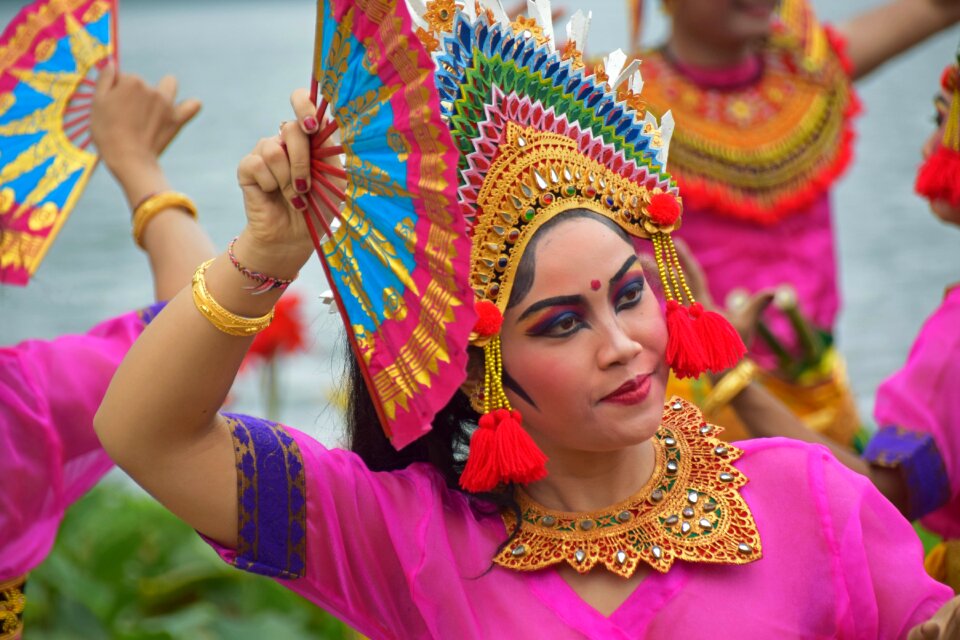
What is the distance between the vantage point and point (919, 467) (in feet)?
8.40

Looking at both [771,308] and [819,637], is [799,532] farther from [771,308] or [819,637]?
[771,308]

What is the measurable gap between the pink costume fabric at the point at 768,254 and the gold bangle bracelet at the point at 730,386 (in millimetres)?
1201

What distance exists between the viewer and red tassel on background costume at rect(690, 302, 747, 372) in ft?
6.72

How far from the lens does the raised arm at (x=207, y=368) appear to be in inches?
70.3

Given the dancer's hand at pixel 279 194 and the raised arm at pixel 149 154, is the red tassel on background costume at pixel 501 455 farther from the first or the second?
the raised arm at pixel 149 154

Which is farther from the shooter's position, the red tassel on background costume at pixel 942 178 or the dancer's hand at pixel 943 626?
the red tassel on background costume at pixel 942 178

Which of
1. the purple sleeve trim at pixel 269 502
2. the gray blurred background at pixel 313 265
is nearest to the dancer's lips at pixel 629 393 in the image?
the purple sleeve trim at pixel 269 502

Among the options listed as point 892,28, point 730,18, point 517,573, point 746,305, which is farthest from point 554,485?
point 892,28

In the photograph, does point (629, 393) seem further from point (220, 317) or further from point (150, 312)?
point (150, 312)

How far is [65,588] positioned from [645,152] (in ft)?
8.38

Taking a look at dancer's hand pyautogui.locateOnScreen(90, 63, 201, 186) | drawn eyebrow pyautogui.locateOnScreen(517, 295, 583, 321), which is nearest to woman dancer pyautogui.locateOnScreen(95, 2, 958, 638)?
drawn eyebrow pyautogui.locateOnScreen(517, 295, 583, 321)

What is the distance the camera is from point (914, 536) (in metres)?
2.04

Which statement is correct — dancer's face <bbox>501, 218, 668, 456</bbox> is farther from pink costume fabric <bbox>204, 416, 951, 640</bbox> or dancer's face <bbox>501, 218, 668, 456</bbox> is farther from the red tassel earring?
pink costume fabric <bbox>204, 416, 951, 640</bbox>

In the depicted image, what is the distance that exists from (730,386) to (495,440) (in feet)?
3.02
